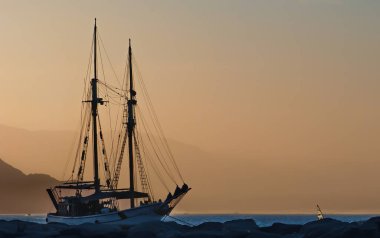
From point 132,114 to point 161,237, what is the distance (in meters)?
61.8

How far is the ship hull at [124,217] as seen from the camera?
96562mm

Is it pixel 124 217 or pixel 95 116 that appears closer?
pixel 124 217

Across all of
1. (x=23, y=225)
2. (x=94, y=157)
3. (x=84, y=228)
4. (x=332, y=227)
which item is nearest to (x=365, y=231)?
(x=332, y=227)

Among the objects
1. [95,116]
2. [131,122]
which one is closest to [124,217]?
[131,122]

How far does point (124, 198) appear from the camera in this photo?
107 m

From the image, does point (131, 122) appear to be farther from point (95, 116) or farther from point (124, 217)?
point (124, 217)

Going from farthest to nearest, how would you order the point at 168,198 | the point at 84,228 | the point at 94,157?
1. the point at 94,157
2. the point at 168,198
3. the point at 84,228

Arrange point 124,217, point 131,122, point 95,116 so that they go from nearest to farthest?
point 124,217, point 131,122, point 95,116

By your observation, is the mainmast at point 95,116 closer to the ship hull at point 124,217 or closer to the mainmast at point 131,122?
the mainmast at point 131,122

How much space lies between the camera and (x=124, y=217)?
97750 millimetres

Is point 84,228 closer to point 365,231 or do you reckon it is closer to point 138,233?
point 138,233

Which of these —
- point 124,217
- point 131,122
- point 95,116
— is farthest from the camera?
point 95,116

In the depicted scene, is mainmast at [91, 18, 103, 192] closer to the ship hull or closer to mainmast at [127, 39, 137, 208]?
mainmast at [127, 39, 137, 208]

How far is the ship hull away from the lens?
96.6m
